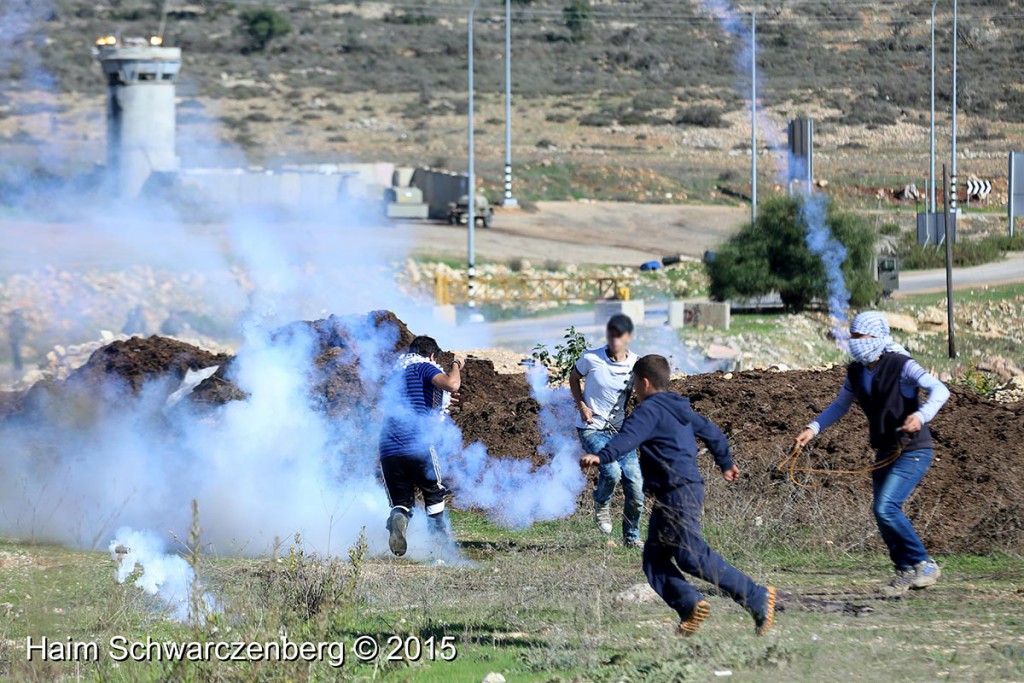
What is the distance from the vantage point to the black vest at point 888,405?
8523 mm

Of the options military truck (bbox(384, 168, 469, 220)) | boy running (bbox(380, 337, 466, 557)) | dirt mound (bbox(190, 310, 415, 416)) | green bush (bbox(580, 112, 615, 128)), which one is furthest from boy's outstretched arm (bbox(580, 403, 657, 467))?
green bush (bbox(580, 112, 615, 128))

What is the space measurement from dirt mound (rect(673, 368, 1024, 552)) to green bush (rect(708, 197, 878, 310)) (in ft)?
46.1

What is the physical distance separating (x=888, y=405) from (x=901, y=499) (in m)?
0.58

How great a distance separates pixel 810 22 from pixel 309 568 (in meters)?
53.2

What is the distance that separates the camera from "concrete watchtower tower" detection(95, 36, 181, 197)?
38562mm

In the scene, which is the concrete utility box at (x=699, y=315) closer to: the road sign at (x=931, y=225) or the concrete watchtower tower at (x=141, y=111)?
the road sign at (x=931, y=225)

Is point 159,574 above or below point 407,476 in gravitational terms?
below

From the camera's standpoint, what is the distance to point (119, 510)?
498 inches

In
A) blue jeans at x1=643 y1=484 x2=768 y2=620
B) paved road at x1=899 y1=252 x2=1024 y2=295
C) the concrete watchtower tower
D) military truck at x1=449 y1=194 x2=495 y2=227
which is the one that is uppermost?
the concrete watchtower tower

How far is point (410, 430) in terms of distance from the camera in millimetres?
10070

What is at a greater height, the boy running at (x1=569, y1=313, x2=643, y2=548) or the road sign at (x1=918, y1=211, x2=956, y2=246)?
the road sign at (x1=918, y1=211, x2=956, y2=246)

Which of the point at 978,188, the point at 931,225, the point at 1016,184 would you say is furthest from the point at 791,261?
the point at 978,188

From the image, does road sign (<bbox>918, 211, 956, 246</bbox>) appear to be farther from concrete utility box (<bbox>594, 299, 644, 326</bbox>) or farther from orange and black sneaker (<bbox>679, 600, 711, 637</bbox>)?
orange and black sneaker (<bbox>679, 600, 711, 637</bbox>)

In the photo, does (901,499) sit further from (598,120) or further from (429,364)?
(598,120)
